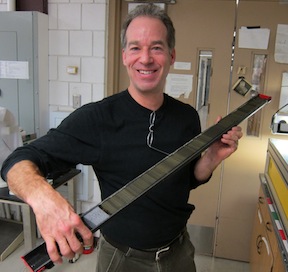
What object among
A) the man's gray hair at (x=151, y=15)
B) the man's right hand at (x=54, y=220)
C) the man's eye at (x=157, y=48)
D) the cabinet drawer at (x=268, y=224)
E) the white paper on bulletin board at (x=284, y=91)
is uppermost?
the man's gray hair at (x=151, y=15)

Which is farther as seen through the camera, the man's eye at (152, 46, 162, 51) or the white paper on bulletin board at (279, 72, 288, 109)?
the white paper on bulletin board at (279, 72, 288, 109)

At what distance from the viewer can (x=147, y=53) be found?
3.38 ft

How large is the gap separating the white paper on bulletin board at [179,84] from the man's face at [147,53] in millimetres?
1247

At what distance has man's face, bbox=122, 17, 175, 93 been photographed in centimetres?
103

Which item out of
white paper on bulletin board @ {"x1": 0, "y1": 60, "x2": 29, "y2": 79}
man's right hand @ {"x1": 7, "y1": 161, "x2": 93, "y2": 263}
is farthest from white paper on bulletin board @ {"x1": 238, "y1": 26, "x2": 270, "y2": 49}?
man's right hand @ {"x1": 7, "y1": 161, "x2": 93, "y2": 263}

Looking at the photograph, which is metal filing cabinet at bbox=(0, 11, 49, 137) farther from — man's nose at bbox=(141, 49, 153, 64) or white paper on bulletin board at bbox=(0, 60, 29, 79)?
man's nose at bbox=(141, 49, 153, 64)

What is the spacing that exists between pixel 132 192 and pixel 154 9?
708 mm

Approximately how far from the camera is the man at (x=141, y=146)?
1.01 metres

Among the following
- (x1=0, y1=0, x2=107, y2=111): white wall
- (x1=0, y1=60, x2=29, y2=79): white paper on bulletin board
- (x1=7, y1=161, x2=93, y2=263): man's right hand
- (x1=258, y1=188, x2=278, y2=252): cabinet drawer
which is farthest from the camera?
Result: (x1=0, y1=60, x2=29, y2=79): white paper on bulletin board

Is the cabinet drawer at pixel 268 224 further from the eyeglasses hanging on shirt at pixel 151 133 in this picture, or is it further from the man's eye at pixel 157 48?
the man's eye at pixel 157 48

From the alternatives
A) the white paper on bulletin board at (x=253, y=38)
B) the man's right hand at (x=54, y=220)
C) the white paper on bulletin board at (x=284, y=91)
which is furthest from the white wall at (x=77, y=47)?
the man's right hand at (x=54, y=220)

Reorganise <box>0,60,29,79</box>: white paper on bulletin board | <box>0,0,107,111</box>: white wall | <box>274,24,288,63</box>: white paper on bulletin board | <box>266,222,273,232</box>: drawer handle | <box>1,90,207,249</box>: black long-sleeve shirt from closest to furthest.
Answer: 1. <box>1,90,207,249</box>: black long-sleeve shirt
2. <box>266,222,273,232</box>: drawer handle
3. <box>274,24,288,63</box>: white paper on bulletin board
4. <box>0,0,107,111</box>: white wall
5. <box>0,60,29,79</box>: white paper on bulletin board

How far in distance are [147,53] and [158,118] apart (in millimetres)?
247

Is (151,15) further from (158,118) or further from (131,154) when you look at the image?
(131,154)
